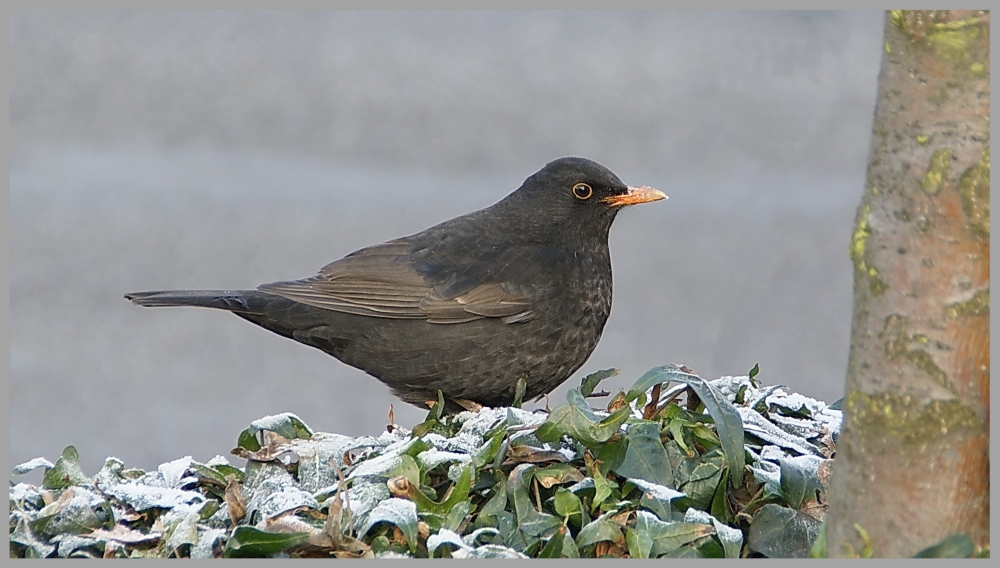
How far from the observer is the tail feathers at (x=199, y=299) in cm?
376

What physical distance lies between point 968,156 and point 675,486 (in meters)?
1.04

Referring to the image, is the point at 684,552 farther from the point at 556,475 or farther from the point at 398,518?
the point at 398,518

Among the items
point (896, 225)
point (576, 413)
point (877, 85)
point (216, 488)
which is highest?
point (877, 85)

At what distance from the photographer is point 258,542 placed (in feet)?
6.53

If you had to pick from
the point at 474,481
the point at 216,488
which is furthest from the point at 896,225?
the point at 216,488

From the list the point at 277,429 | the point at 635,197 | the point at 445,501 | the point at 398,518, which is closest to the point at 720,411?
the point at 445,501

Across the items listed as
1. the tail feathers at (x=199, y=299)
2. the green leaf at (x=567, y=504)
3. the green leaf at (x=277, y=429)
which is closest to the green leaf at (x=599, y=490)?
the green leaf at (x=567, y=504)

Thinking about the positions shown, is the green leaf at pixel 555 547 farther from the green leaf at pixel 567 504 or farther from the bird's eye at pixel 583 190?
the bird's eye at pixel 583 190

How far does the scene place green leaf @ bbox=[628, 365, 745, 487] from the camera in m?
2.21

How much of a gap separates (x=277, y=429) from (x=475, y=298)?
116 cm

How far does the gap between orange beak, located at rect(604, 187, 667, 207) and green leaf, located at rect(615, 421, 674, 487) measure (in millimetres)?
1684

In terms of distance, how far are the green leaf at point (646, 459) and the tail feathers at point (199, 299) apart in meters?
1.96

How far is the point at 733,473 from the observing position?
222 centimetres

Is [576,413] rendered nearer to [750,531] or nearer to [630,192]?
[750,531]
